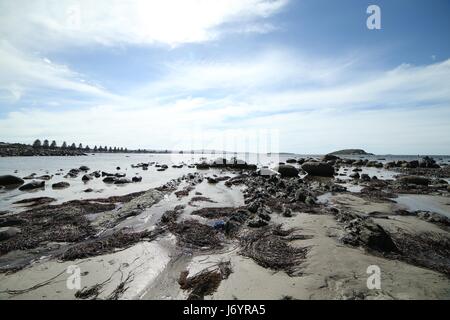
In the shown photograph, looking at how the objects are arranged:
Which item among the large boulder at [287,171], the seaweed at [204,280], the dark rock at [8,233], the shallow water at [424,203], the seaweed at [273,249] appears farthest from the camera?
the large boulder at [287,171]

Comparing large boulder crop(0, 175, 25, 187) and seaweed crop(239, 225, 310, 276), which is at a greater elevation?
large boulder crop(0, 175, 25, 187)

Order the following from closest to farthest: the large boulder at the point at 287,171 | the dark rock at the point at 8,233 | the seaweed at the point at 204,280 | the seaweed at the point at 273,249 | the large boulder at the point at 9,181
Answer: the seaweed at the point at 204,280 < the seaweed at the point at 273,249 < the dark rock at the point at 8,233 < the large boulder at the point at 9,181 < the large boulder at the point at 287,171

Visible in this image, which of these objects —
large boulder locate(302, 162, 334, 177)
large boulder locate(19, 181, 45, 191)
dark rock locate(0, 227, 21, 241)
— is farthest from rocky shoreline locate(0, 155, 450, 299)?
large boulder locate(302, 162, 334, 177)

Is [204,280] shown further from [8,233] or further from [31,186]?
[31,186]

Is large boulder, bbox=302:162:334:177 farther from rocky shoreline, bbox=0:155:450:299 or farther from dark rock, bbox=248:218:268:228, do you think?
dark rock, bbox=248:218:268:228

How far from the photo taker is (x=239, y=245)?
6980 millimetres

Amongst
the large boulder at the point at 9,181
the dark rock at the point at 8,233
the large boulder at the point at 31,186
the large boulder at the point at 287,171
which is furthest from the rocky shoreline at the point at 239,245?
the large boulder at the point at 287,171

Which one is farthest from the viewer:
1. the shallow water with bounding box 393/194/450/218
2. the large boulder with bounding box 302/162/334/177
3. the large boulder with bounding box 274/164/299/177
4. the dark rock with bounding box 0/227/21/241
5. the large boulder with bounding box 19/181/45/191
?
the large boulder with bounding box 302/162/334/177

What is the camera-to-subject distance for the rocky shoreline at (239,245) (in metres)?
4.59

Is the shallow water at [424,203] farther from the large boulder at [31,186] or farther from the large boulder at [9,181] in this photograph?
the large boulder at [9,181]

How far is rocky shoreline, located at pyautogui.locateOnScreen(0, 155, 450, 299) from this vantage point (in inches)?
181

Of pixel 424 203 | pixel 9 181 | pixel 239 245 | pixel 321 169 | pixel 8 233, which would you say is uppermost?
pixel 321 169

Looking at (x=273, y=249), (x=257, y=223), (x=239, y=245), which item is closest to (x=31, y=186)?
(x=257, y=223)

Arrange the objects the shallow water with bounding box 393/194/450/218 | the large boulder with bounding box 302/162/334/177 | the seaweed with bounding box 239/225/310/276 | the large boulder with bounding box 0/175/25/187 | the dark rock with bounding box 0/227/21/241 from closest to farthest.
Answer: the seaweed with bounding box 239/225/310/276, the dark rock with bounding box 0/227/21/241, the shallow water with bounding box 393/194/450/218, the large boulder with bounding box 0/175/25/187, the large boulder with bounding box 302/162/334/177
